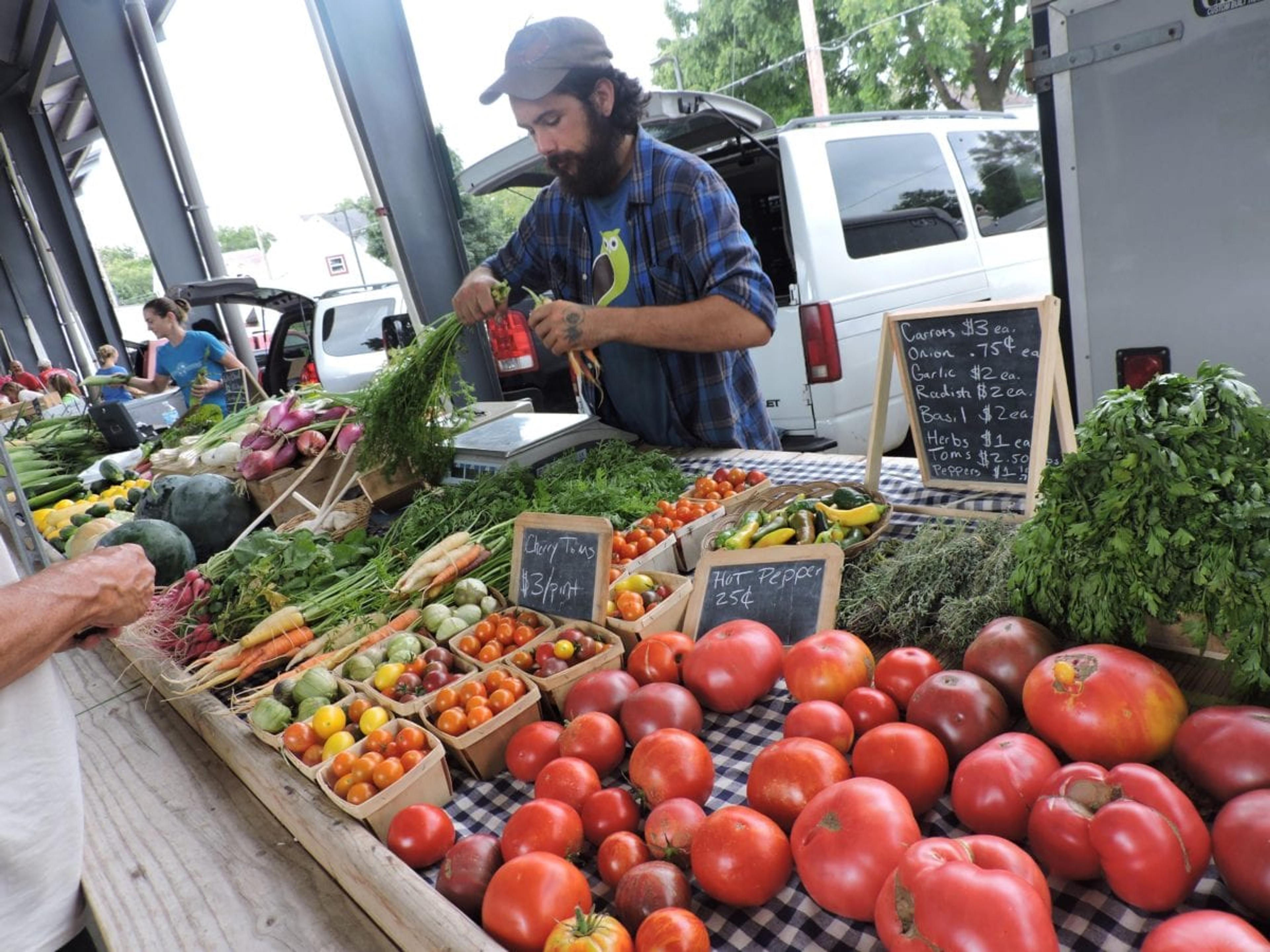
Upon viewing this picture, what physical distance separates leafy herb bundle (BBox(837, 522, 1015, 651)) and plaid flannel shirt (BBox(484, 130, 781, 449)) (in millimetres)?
1233

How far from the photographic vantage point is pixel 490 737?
1621 mm

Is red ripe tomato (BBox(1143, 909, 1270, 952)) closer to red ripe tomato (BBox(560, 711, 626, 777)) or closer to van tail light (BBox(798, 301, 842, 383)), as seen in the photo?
red ripe tomato (BBox(560, 711, 626, 777))

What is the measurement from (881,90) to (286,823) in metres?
19.9

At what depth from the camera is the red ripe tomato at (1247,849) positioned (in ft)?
2.94

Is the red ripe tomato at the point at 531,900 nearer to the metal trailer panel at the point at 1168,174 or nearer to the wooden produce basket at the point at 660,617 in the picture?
the wooden produce basket at the point at 660,617

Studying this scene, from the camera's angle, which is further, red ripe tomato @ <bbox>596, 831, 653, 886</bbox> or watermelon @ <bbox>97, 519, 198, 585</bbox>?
watermelon @ <bbox>97, 519, 198, 585</bbox>

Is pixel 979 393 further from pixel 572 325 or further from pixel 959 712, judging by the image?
pixel 572 325

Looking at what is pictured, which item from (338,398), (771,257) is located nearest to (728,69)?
(771,257)

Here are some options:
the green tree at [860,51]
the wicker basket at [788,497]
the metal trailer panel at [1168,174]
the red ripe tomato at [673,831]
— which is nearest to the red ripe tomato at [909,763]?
the red ripe tomato at [673,831]

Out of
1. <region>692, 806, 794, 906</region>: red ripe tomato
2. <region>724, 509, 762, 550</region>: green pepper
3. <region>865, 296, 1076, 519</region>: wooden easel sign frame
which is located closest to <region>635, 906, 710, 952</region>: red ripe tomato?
<region>692, 806, 794, 906</region>: red ripe tomato

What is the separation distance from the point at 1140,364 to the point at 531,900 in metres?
2.69

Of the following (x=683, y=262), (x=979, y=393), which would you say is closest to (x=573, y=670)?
(x=979, y=393)

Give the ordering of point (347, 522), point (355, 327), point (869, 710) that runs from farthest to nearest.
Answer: point (355, 327), point (347, 522), point (869, 710)

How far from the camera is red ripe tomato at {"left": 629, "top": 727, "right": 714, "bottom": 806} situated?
4.30 ft
